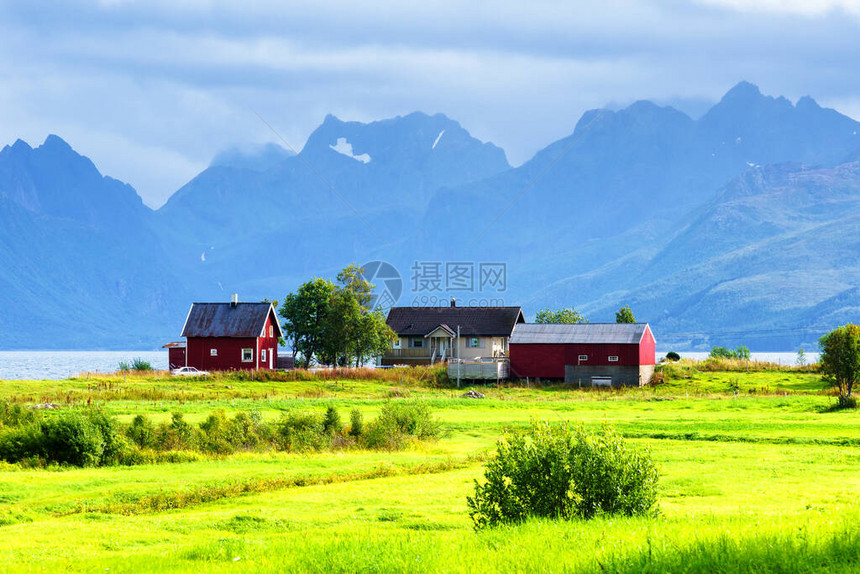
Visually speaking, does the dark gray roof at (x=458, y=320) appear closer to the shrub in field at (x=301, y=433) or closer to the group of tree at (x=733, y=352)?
the group of tree at (x=733, y=352)

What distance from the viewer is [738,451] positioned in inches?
1353

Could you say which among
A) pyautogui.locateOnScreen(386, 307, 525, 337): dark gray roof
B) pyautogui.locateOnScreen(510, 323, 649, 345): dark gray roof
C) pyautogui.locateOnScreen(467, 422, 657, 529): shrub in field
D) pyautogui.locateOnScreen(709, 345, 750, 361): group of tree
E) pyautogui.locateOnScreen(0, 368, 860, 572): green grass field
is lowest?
pyautogui.locateOnScreen(0, 368, 860, 572): green grass field

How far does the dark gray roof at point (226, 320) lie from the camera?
288 ft

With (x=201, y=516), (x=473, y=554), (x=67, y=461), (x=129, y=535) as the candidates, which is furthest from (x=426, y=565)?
(x=67, y=461)

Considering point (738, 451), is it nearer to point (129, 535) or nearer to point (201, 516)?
point (201, 516)

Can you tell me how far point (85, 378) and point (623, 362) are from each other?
42.8 metres

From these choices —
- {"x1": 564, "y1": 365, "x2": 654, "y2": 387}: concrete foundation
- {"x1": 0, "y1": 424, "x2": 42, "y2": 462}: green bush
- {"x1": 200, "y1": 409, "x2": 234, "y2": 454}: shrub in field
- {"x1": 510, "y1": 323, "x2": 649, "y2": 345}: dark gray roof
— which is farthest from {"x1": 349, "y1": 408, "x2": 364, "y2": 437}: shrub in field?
{"x1": 510, "y1": 323, "x2": 649, "y2": 345}: dark gray roof

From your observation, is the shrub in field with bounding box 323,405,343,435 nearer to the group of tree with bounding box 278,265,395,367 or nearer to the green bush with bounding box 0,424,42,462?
A: the green bush with bounding box 0,424,42,462

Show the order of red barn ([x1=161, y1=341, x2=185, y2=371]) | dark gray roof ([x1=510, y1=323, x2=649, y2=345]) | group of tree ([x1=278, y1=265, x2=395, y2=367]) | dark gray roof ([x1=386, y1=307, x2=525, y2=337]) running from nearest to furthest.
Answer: dark gray roof ([x1=510, y1=323, x2=649, y2=345])
group of tree ([x1=278, y1=265, x2=395, y2=367])
red barn ([x1=161, y1=341, x2=185, y2=371])
dark gray roof ([x1=386, y1=307, x2=525, y2=337])

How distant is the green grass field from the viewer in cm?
1246

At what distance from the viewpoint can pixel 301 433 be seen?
A: 35.4m

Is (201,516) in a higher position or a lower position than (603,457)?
lower

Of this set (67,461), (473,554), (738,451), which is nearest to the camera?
(473,554)

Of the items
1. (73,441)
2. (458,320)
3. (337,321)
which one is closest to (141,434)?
(73,441)
